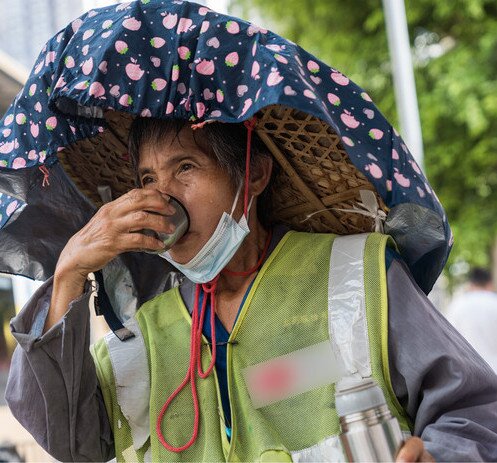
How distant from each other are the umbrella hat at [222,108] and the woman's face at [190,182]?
11 cm

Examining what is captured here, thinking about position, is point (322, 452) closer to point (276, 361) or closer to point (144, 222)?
point (276, 361)

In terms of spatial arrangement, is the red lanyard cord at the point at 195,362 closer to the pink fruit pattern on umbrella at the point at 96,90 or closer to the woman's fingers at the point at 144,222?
the woman's fingers at the point at 144,222

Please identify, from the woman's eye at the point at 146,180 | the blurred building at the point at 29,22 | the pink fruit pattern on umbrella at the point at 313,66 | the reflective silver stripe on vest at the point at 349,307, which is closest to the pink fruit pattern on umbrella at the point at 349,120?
the pink fruit pattern on umbrella at the point at 313,66

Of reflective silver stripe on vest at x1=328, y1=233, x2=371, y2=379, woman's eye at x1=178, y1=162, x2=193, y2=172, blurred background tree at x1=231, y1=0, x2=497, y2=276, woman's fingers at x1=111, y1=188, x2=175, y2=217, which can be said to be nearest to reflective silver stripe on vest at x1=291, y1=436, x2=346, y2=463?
reflective silver stripe on vest at x1=328, y1=233, x2=371, y2=379

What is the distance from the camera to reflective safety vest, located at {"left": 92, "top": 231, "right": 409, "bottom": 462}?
76.4 inches

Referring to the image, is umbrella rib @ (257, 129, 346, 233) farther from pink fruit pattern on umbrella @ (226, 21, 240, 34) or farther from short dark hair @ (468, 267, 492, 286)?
short dark hair @ (468, 267, 492, 286)

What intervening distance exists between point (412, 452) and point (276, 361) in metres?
0.59

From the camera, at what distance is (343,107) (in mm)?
1896

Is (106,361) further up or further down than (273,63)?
further down

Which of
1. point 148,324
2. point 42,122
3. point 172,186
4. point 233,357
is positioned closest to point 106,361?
point 148,324

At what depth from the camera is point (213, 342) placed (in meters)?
2.13

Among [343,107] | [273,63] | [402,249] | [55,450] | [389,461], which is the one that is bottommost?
[55,450]

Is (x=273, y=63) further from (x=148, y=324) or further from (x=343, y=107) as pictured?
(x=148, y=324)

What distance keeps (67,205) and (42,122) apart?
440mm
